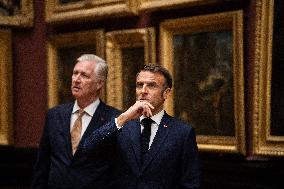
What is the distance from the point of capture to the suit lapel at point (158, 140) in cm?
272

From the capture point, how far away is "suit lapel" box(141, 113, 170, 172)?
2723mm

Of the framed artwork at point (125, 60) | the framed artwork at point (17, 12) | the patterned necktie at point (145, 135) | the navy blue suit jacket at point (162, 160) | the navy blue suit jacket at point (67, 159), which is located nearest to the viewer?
the navy blue suit jacket at point (162, 160)

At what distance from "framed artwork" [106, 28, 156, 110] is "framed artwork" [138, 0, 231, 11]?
21 cm

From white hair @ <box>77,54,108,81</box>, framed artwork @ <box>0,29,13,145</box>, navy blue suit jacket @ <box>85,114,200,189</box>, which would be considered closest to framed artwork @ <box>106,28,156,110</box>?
white hair @ <box>77,54,108,81</box>

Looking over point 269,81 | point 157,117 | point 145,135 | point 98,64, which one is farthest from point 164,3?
point 145,135

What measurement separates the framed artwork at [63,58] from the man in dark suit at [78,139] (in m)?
1.39

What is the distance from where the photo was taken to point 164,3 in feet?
13.0

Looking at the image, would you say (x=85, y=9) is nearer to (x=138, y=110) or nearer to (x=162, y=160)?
(x=138, y=110)

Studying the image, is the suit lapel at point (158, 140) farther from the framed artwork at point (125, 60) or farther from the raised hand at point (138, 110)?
the framed artwork at point (125, 60)

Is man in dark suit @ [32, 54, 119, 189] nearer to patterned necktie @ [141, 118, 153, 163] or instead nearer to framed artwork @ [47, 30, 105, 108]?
patterned necktie @ [141, 118, 153, 163]

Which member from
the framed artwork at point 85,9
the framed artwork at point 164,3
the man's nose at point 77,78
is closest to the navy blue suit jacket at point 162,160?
the man's nose at point 77,78

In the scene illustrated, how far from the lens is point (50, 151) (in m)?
3.35

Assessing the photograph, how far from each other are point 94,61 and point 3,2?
2260mm

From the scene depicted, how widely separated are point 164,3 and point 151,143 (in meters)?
1.57
